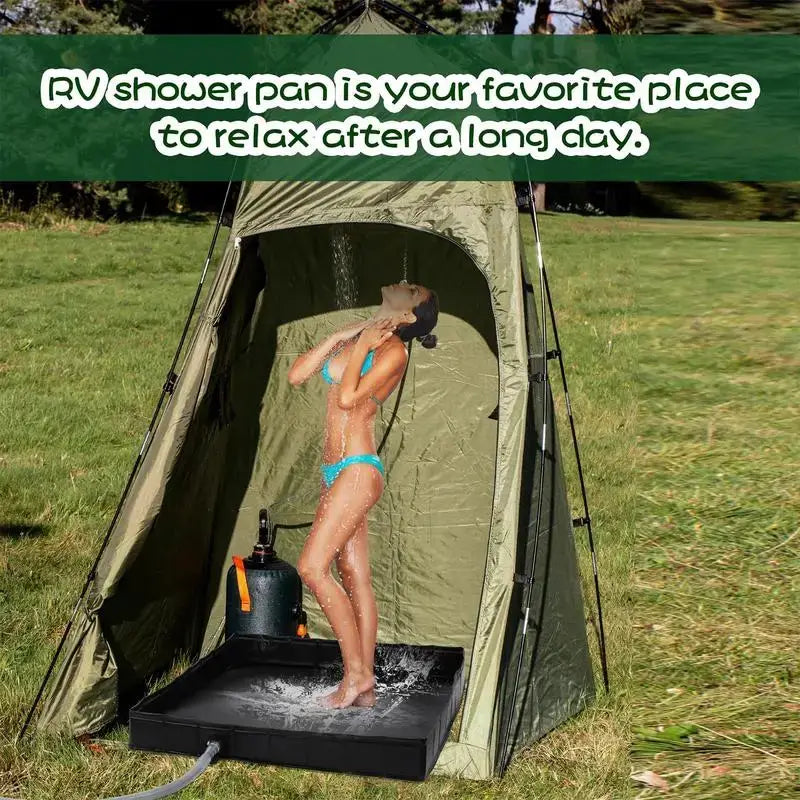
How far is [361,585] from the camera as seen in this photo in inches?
185

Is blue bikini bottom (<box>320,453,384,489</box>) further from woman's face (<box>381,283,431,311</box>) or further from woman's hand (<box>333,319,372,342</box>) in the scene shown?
woman's face (<box>381,283,431,311</box>)

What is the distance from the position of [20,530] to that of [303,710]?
2782 mm

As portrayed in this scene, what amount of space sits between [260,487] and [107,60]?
1659cm

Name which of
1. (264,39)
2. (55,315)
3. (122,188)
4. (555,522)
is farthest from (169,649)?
(264,39)

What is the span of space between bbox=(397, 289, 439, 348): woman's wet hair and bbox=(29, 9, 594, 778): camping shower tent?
2.3 inches

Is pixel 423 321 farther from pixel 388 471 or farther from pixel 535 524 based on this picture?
pixel 535 524

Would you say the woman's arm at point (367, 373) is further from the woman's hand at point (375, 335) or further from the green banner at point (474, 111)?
the green banner at point (474, 111)

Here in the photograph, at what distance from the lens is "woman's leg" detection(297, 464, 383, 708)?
178 inches

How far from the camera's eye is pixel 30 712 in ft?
13.8

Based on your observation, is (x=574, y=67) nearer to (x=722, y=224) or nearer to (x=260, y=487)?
(x=722, y=224)

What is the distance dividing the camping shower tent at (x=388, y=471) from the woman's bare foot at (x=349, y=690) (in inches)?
15.6

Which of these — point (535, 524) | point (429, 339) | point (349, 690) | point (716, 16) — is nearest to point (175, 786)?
point (349, 690)

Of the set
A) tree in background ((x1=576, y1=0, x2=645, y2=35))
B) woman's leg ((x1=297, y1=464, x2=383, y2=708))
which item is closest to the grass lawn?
woman's leg ((x1=297, y1=464, x2=383, y2=708))

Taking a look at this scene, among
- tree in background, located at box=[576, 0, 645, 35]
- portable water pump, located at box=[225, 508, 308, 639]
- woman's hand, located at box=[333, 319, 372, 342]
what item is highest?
tree in background, located at box=[576, 0, 645, 35]
